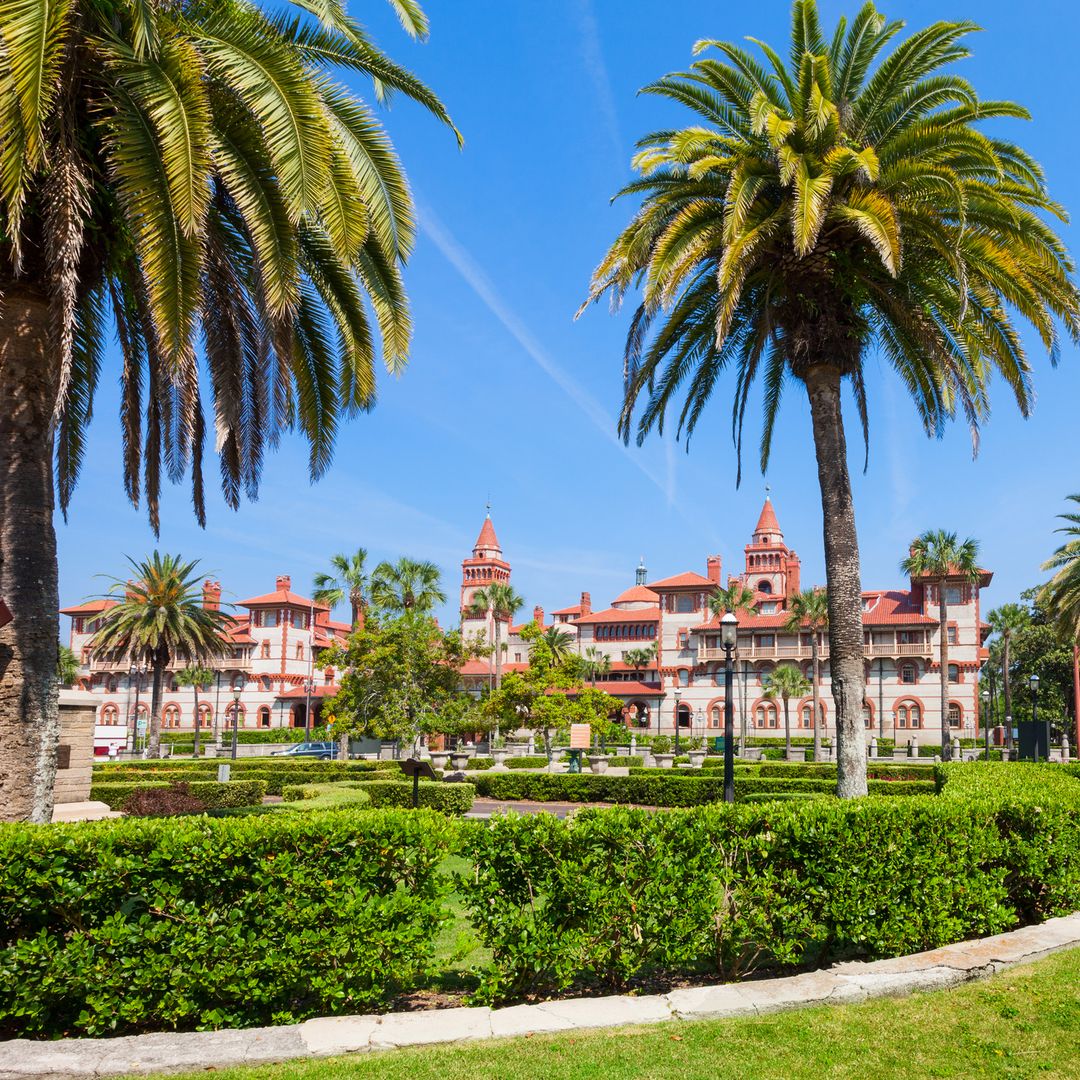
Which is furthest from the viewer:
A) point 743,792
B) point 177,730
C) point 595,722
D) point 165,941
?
point 177,730

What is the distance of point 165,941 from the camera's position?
6.32m

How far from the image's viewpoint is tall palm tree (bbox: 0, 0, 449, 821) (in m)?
8.04

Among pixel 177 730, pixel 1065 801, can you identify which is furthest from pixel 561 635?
A: pixel 1065 801

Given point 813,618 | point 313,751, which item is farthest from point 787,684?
point 313,751

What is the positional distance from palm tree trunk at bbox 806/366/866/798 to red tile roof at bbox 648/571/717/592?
6433 cm

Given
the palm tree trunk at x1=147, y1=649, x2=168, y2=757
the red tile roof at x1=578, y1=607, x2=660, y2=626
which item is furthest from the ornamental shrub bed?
the red tile roof at x1=578, y1=607, x2=660, y2=626

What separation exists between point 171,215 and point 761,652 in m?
68.9

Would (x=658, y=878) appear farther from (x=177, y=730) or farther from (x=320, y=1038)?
(x=177, y=730)

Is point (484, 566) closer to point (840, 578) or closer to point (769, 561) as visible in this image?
point (769, 561)

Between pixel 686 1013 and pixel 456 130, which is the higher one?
pixel 456 130

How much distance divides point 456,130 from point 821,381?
7145 mm

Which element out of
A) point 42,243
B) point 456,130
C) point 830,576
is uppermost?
point 456,130

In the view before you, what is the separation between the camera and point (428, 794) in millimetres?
25297

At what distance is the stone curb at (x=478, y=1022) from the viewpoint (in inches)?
219
